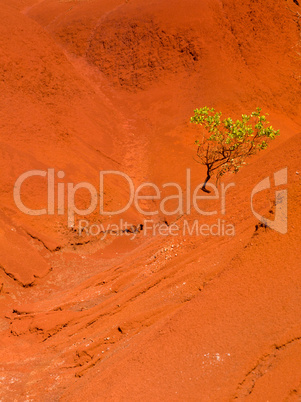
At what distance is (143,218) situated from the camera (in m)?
9.07

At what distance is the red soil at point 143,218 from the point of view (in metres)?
2.65

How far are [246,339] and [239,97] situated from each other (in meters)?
11.4

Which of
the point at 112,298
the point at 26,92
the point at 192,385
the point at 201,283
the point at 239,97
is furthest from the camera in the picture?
the point at 239,97

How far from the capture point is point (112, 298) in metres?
4.98

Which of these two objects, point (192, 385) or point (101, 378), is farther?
point (101, 378)

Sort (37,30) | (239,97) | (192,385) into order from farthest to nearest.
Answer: (37,30), (239,97), (192,385)

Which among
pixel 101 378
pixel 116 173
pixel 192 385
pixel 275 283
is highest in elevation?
pixel 116 173

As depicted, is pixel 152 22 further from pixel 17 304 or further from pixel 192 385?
pixel 192 385

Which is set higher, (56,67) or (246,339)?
(56,67)

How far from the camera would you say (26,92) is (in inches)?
430

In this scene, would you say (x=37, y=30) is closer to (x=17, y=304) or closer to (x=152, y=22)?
(x=152, y=22)

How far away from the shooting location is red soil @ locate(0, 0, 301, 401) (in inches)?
104

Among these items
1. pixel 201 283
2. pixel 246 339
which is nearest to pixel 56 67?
pixel 201 283

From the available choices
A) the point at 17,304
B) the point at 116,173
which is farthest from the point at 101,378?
the point at 116,173
